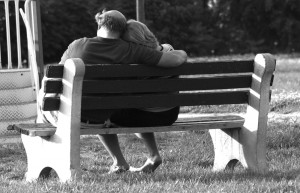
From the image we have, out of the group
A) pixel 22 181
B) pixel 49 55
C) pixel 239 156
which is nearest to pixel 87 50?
pixel 22 181

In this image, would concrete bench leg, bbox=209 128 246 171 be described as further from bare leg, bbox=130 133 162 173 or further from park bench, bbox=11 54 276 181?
bare leg, bbox=130 133 162 173

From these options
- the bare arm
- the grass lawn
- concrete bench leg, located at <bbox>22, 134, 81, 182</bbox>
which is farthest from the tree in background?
the bare arm

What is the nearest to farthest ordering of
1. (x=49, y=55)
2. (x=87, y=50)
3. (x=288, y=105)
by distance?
(x=87, y=50), (x=288, y=105), (x=49, y=55)

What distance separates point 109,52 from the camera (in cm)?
540

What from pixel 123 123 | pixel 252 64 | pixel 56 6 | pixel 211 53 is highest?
pixel 252 64

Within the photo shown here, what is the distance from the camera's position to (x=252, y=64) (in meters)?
5.70

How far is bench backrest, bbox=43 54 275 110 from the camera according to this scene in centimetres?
519

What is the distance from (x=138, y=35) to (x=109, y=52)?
266mm

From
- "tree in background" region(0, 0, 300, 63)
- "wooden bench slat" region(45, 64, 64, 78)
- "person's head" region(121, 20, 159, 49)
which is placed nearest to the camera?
"wooden bench slat" region(45, 64, 64, 78)

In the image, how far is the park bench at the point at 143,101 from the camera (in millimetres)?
5133

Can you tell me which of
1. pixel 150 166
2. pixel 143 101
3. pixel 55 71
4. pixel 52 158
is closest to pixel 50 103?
pixel 55 71

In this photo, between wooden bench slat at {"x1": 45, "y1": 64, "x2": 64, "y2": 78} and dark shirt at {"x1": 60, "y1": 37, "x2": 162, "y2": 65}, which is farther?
dark shirt at {"x1": 60, "y1": 37, "x2": 162, "y2": 65}

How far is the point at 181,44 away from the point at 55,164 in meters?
31.2

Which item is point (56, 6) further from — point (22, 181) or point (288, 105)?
point (22, 181)
